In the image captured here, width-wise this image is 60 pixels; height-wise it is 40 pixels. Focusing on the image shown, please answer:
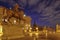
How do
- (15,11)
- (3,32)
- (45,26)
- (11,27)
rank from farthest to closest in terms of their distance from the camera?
(45,26), (15,11), (11,27), (3,32)

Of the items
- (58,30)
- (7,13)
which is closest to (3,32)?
(7,13)

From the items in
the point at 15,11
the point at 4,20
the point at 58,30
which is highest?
the point at 15,11

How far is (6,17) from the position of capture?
19.0 m

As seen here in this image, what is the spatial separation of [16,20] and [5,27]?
663 centimetres

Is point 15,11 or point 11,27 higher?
point 15,11

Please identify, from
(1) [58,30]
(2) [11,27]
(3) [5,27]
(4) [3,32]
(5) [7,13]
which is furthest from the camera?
(1) [58,30]

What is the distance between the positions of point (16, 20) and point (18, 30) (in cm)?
360

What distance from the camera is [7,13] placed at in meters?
19.8

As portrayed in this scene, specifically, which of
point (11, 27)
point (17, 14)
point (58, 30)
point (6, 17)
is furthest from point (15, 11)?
point (58, 30)

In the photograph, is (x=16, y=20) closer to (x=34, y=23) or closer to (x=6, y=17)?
(x=6, y=17)

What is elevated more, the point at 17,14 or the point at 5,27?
the point at 17,14

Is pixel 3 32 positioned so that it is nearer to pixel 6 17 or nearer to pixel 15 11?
pixel 6 17

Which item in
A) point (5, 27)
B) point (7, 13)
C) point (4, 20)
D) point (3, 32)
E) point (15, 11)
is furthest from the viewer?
point (15, 11)

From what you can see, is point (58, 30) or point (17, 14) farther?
point (58, 30)
